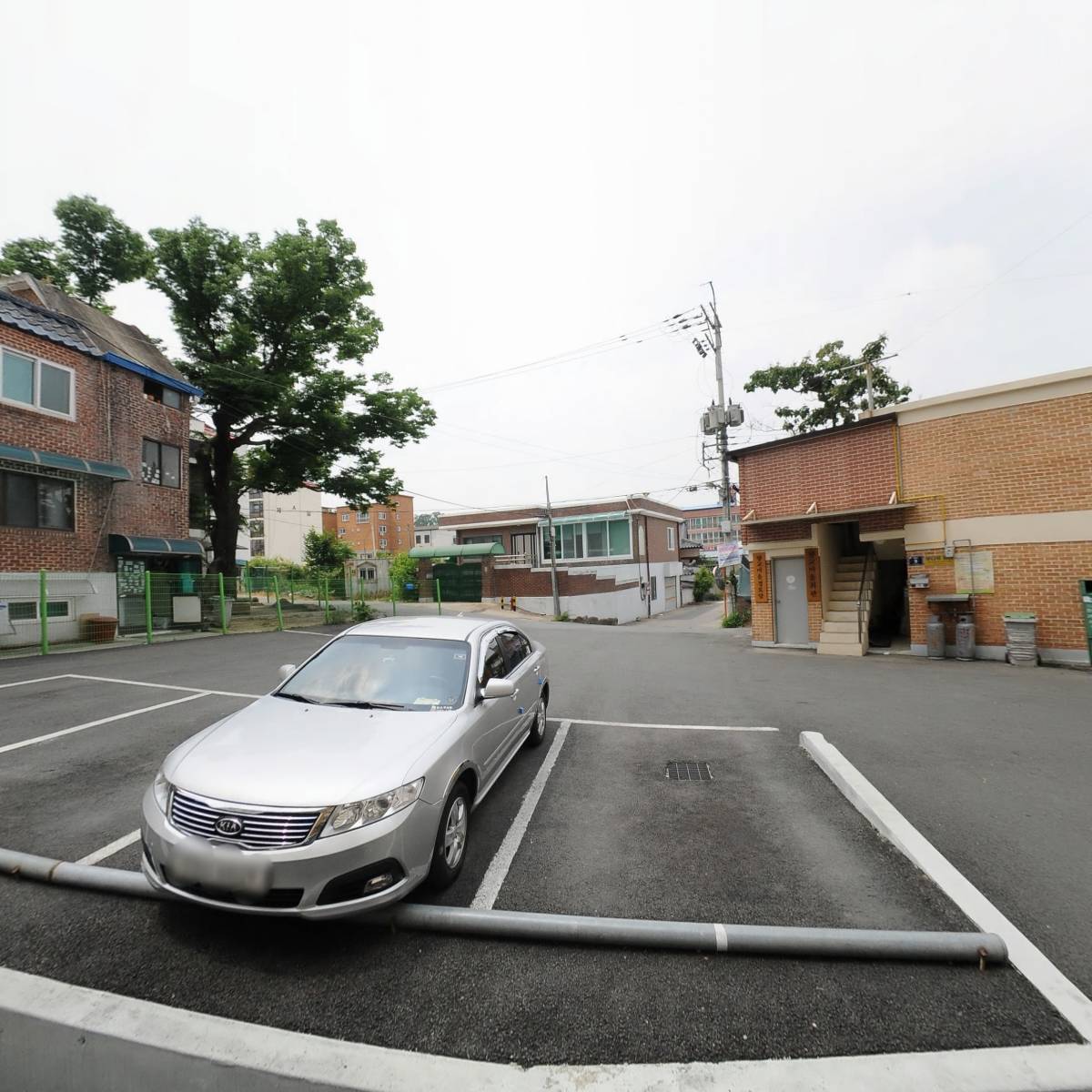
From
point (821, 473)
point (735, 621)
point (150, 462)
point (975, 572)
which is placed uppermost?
point (150, 462)

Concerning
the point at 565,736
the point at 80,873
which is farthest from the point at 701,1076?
the point at 565,736

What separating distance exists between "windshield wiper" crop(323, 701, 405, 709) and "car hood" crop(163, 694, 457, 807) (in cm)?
8

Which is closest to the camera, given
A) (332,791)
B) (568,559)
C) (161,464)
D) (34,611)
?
(332,791)

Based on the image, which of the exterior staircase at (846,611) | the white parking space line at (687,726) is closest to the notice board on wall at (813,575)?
the exterior staircase at (846,611)

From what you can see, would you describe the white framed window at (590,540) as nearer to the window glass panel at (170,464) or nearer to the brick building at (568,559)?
the brick building at (568,559)

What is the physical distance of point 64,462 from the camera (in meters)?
14.2

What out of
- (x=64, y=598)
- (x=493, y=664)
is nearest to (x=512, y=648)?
(x=493, y=664)

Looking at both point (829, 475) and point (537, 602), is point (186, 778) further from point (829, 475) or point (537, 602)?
point (537, 602)

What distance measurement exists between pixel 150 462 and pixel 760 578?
1834 centimetres

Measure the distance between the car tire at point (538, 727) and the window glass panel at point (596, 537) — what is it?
2961 centimetres

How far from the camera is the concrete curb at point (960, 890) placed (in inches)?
94.3

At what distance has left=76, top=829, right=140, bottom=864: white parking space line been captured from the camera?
11.7 ft

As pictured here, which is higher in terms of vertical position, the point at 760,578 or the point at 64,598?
the point at 64,598

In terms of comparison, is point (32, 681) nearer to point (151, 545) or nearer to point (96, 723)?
point (96, 723)
